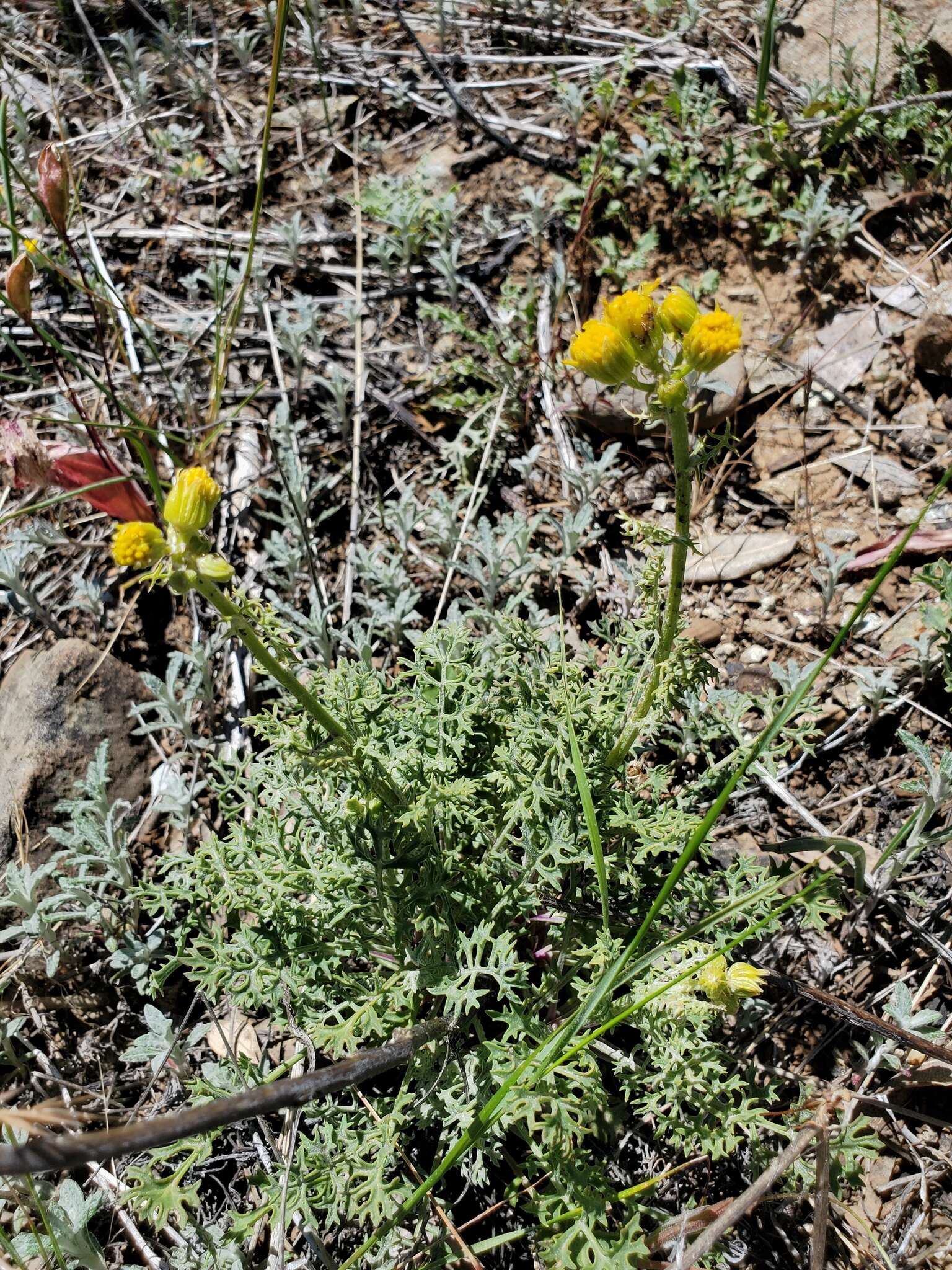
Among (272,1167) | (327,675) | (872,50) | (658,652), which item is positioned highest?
(872,50)

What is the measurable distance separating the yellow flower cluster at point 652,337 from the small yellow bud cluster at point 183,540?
0.80 meters

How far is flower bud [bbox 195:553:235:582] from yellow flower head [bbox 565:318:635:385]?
31.5 inches

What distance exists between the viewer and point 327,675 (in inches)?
98.0

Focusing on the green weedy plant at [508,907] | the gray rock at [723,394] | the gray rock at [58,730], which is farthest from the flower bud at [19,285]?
the gray rock at [723,394]

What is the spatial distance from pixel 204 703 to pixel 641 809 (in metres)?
1.57

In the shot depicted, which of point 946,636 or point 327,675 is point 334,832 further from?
point 946,636

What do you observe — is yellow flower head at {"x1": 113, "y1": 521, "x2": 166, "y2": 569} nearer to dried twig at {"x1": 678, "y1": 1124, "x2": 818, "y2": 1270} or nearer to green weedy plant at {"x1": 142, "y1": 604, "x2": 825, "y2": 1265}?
green weedy plant at {"x1": 142, "y1": 604, "x2": 825, "y2": 1265}

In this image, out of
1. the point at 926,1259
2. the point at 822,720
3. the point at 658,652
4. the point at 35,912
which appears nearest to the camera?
the point at 658,652

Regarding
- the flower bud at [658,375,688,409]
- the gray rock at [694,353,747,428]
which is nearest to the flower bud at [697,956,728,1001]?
the flower bud at [658,375,688,409]

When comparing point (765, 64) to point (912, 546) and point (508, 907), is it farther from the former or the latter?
point (508, 907)

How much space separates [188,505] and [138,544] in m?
0.12

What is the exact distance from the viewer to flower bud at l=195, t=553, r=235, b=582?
173 cm

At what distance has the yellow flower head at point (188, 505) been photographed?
1750mm

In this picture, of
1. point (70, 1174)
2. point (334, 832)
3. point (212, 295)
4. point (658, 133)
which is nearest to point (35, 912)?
point (70, 1174)
